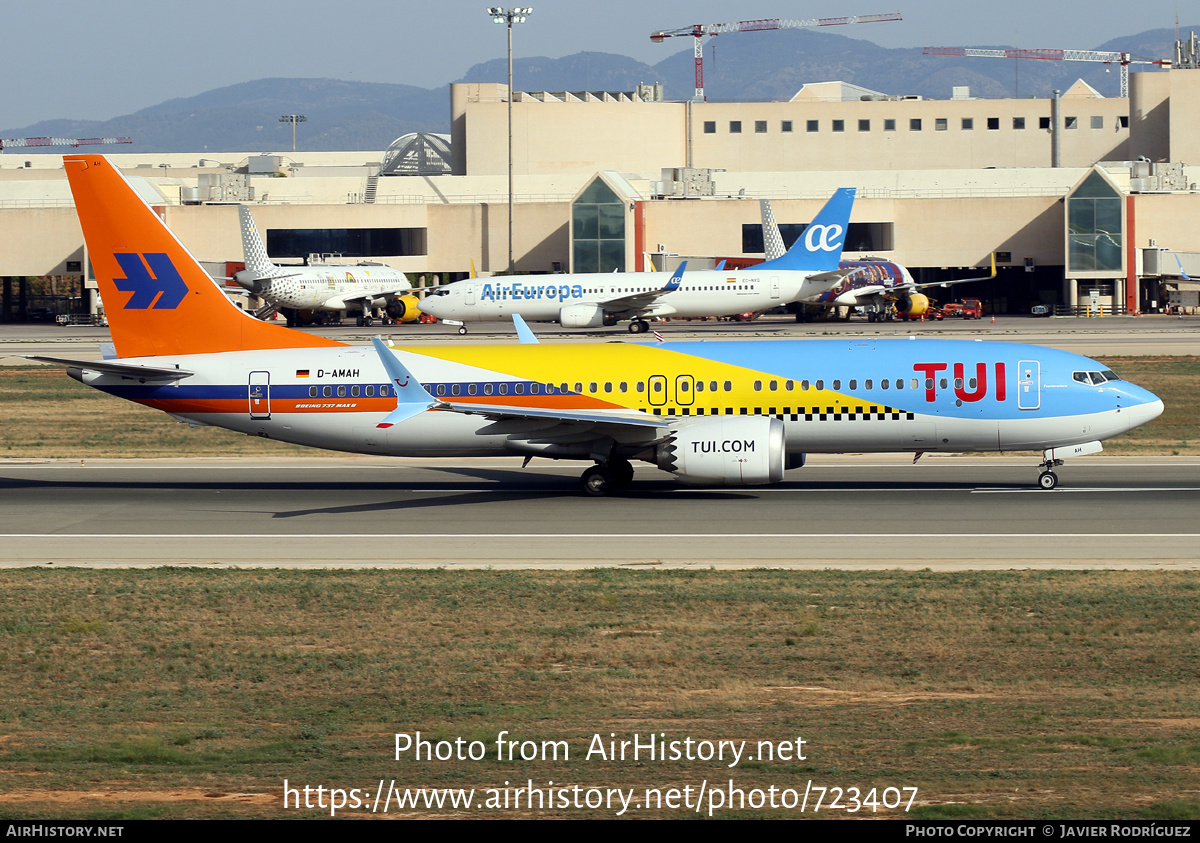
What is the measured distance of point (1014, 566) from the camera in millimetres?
26312

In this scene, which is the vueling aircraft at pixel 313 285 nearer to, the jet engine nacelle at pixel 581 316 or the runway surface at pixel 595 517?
the jet engine nacelle at pixel 581 316

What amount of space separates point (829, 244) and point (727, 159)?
67.9m

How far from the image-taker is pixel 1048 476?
1419 inches

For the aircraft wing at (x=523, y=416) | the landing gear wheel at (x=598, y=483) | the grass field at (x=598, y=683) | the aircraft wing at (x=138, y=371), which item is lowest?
the grass field at (x=598, y=683)

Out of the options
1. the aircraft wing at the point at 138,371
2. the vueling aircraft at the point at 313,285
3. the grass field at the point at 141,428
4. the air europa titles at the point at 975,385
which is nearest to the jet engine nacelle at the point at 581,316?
the vueling aircraft at the point at 313,285

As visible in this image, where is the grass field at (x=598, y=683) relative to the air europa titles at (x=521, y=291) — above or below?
below

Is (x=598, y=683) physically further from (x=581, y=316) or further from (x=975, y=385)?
(x=581, y=316)

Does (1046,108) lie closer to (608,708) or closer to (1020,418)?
(1020,418)

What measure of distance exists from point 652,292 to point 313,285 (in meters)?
30.5

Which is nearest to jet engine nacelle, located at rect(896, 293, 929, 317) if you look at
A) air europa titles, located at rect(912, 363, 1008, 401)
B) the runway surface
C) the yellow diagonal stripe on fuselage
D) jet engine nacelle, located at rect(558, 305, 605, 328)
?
jet engine nacelle, located at rect(558, 305, 605, 328)

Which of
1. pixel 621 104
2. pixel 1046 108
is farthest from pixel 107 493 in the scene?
pixel 1046 108

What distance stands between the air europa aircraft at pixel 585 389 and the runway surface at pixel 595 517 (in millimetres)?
1459

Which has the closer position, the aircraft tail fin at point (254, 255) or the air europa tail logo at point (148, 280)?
the air europa tail logo at point (148, 280)

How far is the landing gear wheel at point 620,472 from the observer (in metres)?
36.4
